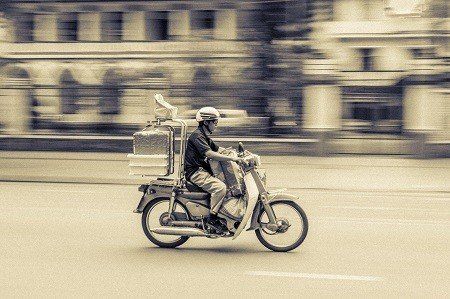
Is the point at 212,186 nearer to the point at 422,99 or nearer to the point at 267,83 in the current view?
the point at 422,99

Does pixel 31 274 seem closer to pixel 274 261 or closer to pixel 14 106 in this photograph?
pixel 274 261

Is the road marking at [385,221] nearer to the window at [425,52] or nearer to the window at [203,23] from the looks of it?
the window at [425,52]

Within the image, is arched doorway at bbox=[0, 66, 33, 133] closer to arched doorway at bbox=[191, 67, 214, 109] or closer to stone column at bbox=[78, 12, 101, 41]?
arched doorway at bbox=[191, 67, 214, 109]

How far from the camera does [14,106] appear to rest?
25.4 m

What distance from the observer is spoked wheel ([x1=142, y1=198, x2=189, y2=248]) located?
905 centimetres

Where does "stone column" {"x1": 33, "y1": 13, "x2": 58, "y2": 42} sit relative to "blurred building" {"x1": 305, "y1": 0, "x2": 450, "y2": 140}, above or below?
above

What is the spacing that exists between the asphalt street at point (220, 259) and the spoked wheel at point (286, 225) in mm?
108

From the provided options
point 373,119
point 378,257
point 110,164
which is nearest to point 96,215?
point 378,257

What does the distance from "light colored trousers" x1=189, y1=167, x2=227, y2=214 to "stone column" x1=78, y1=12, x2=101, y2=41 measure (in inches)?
1263

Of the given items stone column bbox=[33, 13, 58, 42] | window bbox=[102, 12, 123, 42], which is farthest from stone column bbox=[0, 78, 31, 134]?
window bbox=[102, 12, 123, 42]

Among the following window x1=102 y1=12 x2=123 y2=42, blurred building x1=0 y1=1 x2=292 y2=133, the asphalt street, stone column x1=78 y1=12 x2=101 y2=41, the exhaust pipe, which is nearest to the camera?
the asphalt street

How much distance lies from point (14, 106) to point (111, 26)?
17.7 metres

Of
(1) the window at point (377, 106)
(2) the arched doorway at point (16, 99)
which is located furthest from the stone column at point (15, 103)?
(1) the window at point (377, 106)

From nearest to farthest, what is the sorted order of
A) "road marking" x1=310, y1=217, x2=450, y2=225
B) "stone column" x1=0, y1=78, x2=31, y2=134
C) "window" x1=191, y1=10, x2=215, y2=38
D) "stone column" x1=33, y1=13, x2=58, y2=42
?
"road marking" x1=310, y1=217, x2=450, y2=225, "stone column" x1=0, y1=78, x2=31, y2=134, "window" x1=191, y1=10, x2=215, y2=38, "stone column" x1=33, y1=13, x2=58, y2=42
